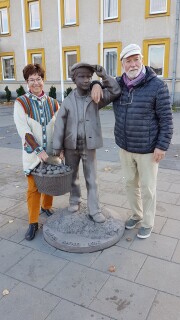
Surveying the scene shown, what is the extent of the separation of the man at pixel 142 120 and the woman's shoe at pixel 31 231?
3.86 ft

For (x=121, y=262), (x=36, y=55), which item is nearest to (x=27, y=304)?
(x=121, y=262)

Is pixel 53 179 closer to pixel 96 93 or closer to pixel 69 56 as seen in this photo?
pixel 96 93

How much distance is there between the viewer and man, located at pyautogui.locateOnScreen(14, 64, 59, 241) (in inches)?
122

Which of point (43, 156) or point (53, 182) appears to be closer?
point (53, 182)

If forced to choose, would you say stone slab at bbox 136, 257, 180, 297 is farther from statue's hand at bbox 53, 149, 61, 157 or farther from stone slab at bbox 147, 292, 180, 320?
statue's hand at bbox 53, 149, 61, 157

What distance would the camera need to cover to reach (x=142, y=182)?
10.4 ft

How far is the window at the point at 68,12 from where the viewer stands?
1699 centimetres

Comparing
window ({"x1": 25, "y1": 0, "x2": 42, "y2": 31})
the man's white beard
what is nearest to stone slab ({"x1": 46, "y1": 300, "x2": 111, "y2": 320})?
the man's white beard

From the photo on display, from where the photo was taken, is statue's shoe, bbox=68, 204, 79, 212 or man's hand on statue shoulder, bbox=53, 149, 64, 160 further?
statue's shoe, bbox=68, 204, 79, 212

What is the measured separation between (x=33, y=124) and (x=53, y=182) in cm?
70

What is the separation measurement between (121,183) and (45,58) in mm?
15241

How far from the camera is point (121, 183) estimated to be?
4969mm

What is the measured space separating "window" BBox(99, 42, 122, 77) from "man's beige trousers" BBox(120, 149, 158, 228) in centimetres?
1389

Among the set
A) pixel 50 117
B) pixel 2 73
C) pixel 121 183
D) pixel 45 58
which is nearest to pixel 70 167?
pixel 50 117
